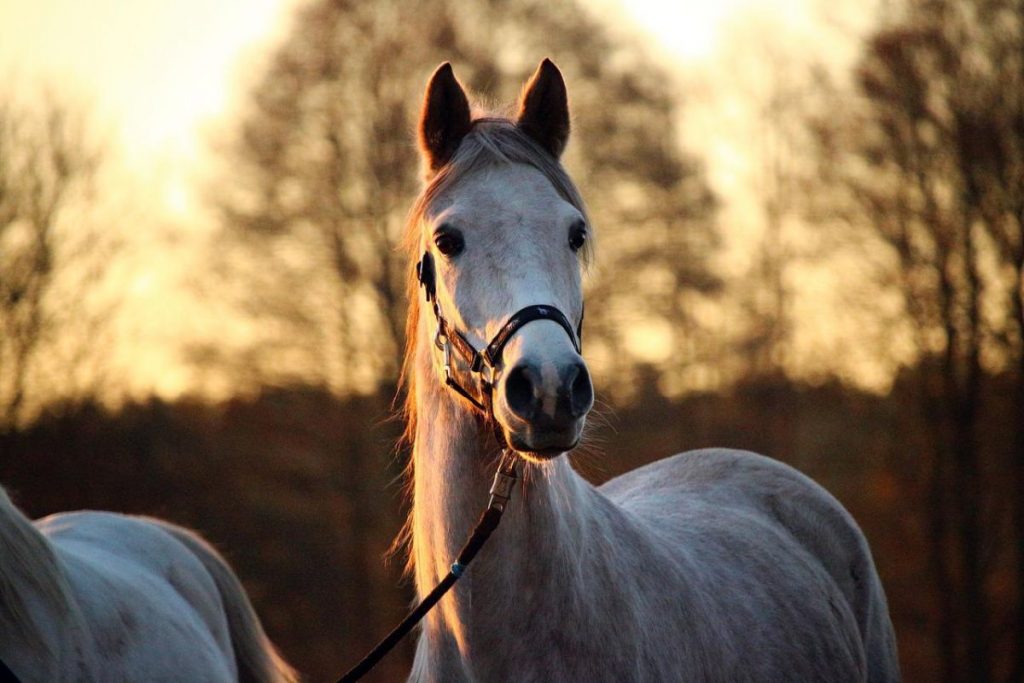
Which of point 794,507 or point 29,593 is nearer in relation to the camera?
point 29,593

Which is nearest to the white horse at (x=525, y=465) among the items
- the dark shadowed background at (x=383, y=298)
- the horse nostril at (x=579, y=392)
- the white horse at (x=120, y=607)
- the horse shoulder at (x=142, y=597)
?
the horse nostril at (x=579, y=392)

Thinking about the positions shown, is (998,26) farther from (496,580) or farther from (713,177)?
(496,580)

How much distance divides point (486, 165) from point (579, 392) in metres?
0.94

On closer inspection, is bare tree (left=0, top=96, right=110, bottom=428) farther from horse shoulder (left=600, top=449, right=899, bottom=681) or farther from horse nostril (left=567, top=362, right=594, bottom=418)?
horse nostril (left=567, top=362, right=594, bottom=418)

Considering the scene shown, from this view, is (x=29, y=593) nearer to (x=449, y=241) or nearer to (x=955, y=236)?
(x=449, y=241)

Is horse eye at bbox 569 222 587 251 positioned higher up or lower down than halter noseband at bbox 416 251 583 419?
higher up

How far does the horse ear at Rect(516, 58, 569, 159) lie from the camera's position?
3908mm

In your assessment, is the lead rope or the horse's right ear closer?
the lead rope

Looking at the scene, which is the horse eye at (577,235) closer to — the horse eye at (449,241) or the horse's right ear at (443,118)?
the horse eye at (449,241)

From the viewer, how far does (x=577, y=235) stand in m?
3.61

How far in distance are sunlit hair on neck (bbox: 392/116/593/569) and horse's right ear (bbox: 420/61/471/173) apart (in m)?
0.05

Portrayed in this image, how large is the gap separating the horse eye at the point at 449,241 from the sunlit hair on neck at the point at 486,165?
210 millimetres

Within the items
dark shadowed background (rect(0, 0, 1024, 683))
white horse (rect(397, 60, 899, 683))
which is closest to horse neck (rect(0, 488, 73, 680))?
white horse (rect(397, 60, 899, 683))

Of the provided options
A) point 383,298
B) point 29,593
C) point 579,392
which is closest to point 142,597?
point 29,593
